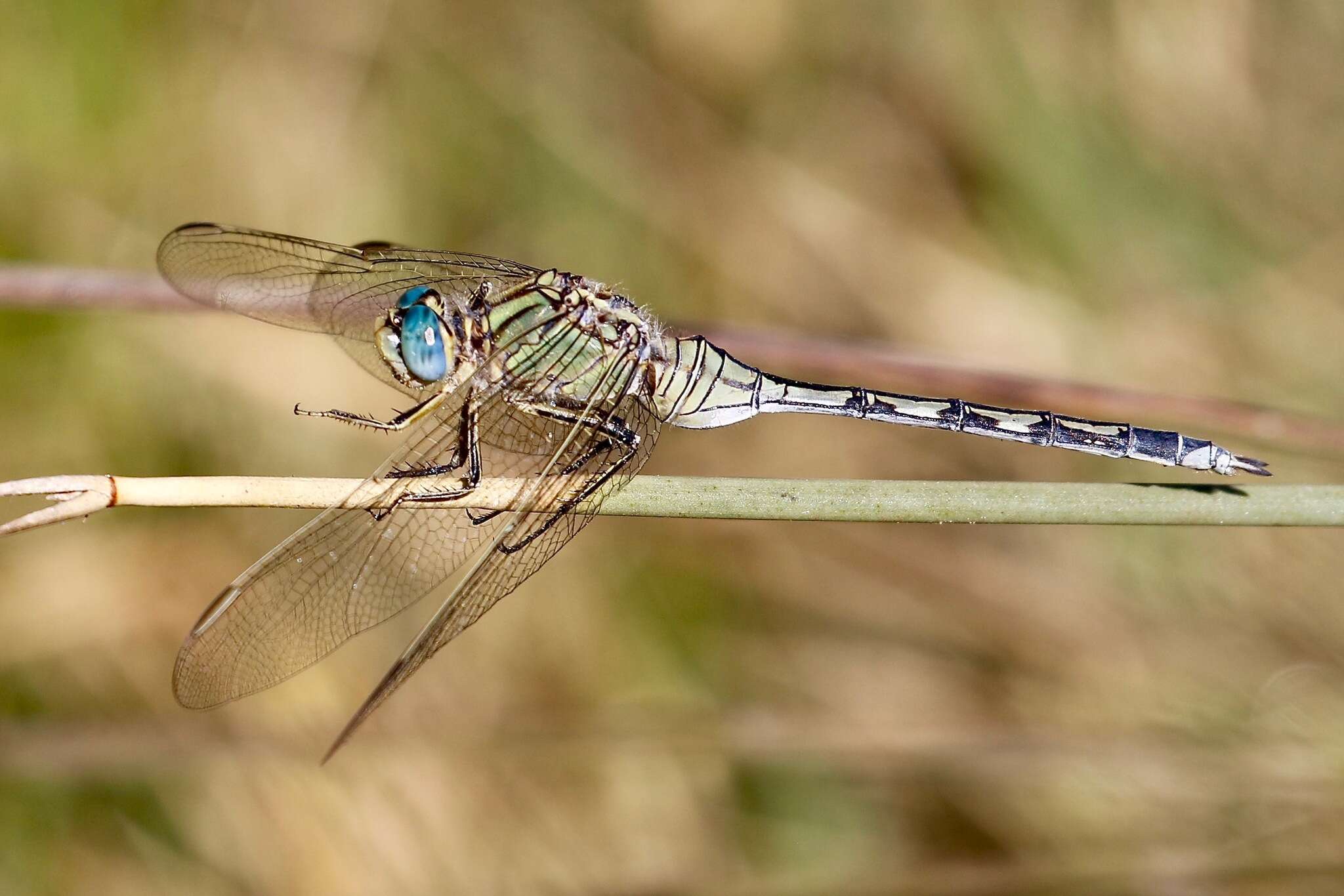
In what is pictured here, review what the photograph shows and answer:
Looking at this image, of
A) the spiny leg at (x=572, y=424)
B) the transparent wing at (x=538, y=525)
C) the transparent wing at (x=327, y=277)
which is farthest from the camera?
the transparent wing at (x=327, y=277)

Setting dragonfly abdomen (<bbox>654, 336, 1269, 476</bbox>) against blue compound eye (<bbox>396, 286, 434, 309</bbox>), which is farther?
dragonfly abdomen (<bbox>654, 336, 1269, 476</bbox>)

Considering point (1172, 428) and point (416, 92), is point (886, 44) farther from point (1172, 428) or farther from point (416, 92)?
point (1172, 428)

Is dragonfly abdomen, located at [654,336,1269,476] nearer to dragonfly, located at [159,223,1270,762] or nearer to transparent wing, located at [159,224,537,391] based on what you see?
dragonfly, located at [159,223,1270,762]

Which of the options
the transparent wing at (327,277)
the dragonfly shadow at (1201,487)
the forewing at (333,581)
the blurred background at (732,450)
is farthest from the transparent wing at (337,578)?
the dragonfly shadow at (1201,487)

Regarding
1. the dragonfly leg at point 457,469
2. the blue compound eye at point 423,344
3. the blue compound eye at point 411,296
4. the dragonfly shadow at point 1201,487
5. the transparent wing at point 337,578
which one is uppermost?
the blue compound eye at point 411,296

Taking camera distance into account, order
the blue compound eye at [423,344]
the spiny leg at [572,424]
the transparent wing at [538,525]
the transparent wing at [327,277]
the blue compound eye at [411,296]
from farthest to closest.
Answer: the transparent wing at [327,277]
the blue compound eye at [411,296]
the blue compound eye at [423,344]
the spiny leg at [572,424]
the transparent wing at [538,525]

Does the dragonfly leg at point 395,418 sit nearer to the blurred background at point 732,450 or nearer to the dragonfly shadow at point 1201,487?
the blurred background at point 732,450

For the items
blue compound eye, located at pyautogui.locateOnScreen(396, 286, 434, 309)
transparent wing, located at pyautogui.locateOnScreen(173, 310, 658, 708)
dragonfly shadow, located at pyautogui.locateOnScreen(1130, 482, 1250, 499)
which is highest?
blue compound eye, located at pyautogui.locateOnScreen(396, 286, 434, 309)

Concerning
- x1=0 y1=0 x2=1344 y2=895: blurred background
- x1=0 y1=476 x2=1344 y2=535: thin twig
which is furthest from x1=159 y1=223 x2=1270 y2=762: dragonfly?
x1=0 y1=476 x2=1344 y2=535: thin twig

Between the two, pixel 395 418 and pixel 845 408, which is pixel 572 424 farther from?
pixel 845 408
